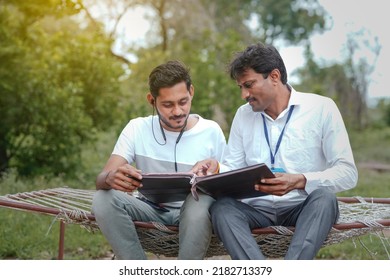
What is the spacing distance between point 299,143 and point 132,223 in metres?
0.79

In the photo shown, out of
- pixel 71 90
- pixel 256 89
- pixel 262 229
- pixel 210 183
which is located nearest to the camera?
pixel 210 183

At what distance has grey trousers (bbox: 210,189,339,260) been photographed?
259cm

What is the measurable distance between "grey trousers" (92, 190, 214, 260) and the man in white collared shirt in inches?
2.4

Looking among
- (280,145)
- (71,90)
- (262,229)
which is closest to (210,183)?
(262,229)

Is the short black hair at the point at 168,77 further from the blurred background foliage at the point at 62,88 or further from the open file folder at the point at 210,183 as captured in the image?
the blurred background foliage at the point at 62,88

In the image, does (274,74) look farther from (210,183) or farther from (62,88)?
(62,88)

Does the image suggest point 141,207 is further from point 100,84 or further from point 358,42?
point 358,42

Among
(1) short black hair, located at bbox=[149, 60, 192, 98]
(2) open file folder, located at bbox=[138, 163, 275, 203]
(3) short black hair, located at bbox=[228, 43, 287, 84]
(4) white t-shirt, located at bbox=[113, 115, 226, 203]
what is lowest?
(2) open file folder, located at bbox=[138, 163, 275, 203]

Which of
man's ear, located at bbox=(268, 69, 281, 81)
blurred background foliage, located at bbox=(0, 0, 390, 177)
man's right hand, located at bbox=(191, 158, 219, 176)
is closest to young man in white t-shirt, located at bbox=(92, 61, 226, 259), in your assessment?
man's right hand, located at bbox=(191, 158, 219, 176)

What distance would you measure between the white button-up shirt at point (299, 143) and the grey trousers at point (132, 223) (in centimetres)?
30

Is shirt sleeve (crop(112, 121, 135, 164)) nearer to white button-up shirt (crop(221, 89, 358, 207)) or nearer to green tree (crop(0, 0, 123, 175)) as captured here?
white button-up shirt (crop(221, 89, 358, 207))

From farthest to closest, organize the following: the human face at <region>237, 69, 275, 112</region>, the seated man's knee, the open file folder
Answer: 1. the human face at <region>237, 69, 275, 112</region>
2. the seated man's knee
3. the open file folder

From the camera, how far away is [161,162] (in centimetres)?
308

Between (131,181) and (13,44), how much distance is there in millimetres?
3954
